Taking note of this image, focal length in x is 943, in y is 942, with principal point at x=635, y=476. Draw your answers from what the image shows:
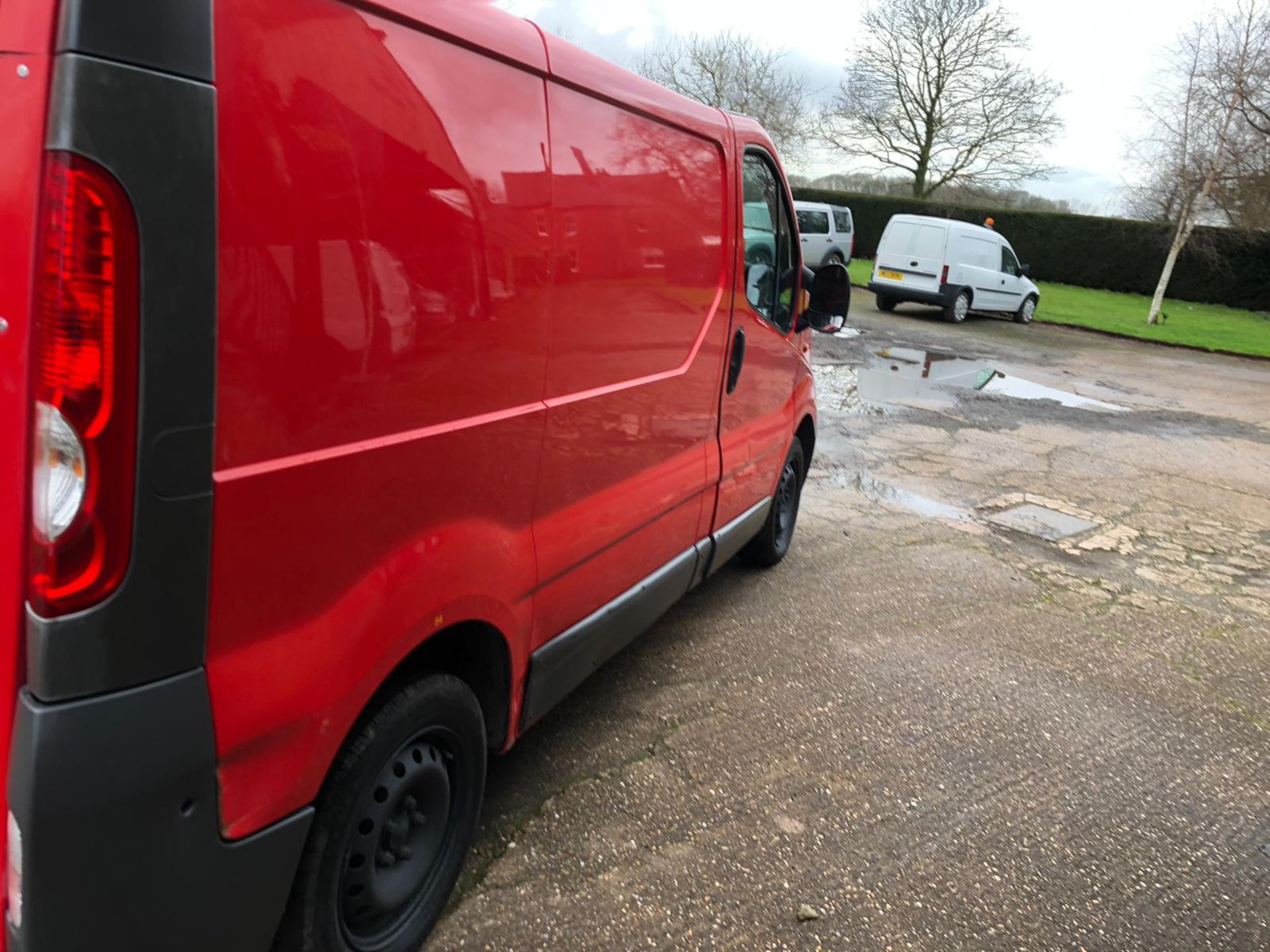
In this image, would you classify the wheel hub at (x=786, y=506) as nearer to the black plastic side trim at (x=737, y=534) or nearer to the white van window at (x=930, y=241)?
the black plastic side trim at (x=737, y=534)

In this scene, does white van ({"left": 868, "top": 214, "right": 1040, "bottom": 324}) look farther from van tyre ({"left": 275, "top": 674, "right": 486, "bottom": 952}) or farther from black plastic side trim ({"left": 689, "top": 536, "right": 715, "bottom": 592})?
van tyre ({"left": 275, "top": 674, "right": 486, "bottom": 952})

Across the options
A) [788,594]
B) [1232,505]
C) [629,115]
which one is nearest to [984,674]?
[788,594]

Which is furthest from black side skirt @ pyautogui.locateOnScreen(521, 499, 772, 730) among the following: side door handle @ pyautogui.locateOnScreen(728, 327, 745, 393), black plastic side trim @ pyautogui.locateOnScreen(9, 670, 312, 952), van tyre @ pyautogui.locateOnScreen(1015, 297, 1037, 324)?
van tyre @ pyautogui.locateOnScreen(1015, 297, 1037, 324)

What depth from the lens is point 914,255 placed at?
731 inches

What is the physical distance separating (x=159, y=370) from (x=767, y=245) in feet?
10.3

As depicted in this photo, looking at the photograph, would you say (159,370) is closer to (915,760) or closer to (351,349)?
(351,349)

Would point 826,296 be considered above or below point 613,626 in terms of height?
above

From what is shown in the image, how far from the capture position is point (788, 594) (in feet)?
15.8

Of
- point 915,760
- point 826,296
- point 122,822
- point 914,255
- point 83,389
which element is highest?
point 914,255

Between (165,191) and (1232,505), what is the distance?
26.1 feet

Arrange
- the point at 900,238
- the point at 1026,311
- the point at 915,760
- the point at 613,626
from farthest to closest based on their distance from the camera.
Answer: the point at 1026,311 < the point at 900,238 < the point at 915,760 < the point at 613,626

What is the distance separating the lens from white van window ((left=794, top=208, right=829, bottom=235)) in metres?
24.5

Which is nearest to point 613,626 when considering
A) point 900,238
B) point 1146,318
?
point 900,238

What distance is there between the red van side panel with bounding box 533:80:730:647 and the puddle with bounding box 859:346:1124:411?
23.4 feet
